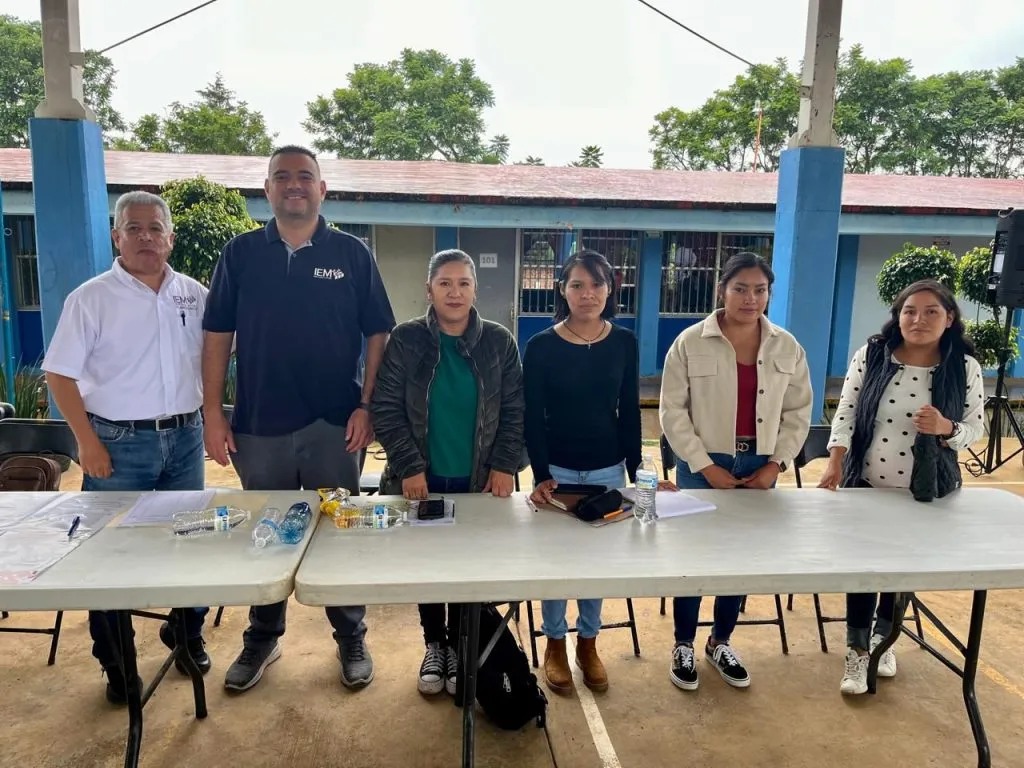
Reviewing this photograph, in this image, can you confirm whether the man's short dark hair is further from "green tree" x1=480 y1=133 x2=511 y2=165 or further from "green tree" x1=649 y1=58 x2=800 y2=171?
"green tree" x1=480 y1=133 x2=511 y2=165

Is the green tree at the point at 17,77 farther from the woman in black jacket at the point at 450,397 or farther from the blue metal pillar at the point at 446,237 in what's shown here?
the woman in black jacket at the point at 450,397

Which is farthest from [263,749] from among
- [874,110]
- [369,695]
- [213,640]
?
[874,110]

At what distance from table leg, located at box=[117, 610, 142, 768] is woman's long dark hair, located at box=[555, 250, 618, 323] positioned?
5.83ft

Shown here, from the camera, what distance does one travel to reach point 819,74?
5223 mm

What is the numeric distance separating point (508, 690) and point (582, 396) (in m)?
1.08

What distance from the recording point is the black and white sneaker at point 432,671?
2.76 meters

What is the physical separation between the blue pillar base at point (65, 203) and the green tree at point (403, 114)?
23.2m

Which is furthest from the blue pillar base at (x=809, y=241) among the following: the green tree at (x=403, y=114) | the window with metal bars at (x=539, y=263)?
the green tree at (x=403, y=114)

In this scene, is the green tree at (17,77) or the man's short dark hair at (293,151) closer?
the man's short dark hair at (293,151)

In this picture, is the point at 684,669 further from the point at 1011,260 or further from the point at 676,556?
the point at 1011,260

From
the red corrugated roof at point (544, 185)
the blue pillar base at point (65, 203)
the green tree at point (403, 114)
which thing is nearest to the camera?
the blue pillar base at point (65, 203)

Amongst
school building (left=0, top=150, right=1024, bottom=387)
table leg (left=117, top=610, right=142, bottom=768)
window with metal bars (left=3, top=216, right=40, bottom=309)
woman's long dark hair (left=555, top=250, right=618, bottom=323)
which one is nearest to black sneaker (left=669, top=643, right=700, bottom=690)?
woman's long dark hair (left=555, top=250, right=618, bottom=323)

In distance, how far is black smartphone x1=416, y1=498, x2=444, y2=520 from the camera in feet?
7.60

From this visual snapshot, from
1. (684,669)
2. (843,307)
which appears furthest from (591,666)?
(843,307)
